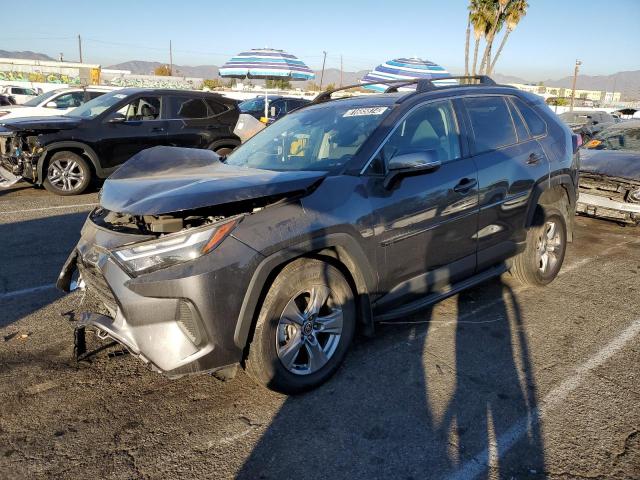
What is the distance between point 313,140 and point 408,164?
0.96 metres

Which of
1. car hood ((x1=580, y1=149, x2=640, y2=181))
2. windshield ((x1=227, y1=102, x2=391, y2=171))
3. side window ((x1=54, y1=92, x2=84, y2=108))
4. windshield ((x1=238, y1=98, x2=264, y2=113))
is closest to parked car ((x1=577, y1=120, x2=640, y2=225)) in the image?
car hood ((x1=580, y1=149, x2=640, y2=181))

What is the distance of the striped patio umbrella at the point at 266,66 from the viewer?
884 inches

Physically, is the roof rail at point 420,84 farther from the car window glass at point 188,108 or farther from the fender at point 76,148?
the car window glass at point 188,108

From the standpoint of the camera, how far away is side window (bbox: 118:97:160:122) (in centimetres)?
965

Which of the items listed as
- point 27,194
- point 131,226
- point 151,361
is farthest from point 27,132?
point 151,361

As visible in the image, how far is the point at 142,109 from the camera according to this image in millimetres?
9883

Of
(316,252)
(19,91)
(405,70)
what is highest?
(405,70)

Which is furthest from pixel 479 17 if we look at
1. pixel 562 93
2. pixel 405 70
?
pixel 562 93

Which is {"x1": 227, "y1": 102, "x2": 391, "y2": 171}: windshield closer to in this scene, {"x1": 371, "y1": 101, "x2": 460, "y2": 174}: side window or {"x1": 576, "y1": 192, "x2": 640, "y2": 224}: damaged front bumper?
{"x1": 371, "y1": 101, "x2": 460, "y2": 174}: side window

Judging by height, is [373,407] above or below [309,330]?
below

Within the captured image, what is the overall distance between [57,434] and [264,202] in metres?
1.67

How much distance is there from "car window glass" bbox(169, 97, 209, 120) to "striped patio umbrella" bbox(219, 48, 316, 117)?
41.2 ft

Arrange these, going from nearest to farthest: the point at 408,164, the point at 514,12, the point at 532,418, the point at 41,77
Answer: the point at 532,418, the point at 408,164, the point at 514,12, the point at 41,77

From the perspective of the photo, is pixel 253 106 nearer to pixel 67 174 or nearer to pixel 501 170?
pixel 67 174
